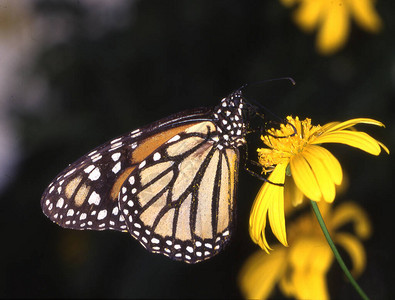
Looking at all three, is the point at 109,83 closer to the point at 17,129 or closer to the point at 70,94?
the point at 70,94

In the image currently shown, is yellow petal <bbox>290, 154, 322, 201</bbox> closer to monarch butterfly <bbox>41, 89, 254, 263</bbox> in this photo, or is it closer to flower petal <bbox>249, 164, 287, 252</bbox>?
flower petal <bbox>249, 164, 287, 252</bbox>

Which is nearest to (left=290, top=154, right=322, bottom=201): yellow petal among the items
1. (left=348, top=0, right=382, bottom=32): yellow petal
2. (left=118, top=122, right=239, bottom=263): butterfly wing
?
(left=118, top=122, right=239, bottom=263): butterfly wing

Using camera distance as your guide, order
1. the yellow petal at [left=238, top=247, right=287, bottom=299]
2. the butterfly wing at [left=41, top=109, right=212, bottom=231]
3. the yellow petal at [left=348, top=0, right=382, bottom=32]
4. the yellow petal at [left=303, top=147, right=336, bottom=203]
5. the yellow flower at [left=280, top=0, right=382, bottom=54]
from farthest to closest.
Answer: the yellow flower at [left=280, top=0, right=382, bottom=54]
the yellow petal at [left=348, top=0, right=382, bottom=32]
the yellow petal at [left=238, top=247, right=287, bottom=299]
the butterfly wing at [left=41, top=109, right=212, bottom=231]
the yellow petal at [left=303, top=147, right=336, bottom=203]

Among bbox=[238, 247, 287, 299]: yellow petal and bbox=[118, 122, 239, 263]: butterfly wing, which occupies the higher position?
bbox=[118, 122, 239, 263]: butterfly wing

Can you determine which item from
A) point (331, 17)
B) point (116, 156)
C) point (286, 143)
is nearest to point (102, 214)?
point (116, 156)

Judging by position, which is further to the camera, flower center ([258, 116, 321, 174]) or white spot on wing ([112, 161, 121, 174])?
white spot on wing ([112, 161, 121, 174])

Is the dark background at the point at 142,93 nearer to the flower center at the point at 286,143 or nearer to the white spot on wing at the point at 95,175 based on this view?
the flower center at the point at 286,143

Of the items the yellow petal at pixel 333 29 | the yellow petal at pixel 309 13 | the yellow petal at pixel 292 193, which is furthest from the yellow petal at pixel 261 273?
the yellow petal at pixel 309 13

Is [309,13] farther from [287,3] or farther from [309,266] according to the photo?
[309,266]
